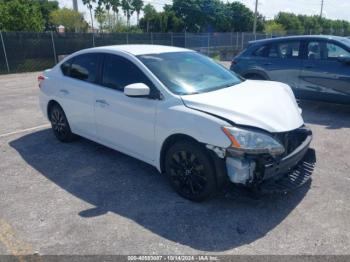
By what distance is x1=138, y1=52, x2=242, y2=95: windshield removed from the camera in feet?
13.3

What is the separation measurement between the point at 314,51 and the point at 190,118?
16.8 ft

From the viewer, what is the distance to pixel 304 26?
322 feet

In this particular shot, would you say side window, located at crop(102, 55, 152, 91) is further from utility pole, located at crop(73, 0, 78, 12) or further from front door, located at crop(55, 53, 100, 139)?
utility pole, located at crop(73, 0, 78, 12)

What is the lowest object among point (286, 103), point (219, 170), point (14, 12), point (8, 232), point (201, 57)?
point (8, 232)

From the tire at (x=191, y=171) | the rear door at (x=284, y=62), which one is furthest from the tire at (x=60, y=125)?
the rear door at (x=284, y=62)

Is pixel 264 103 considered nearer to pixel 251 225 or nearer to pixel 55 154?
pixel 251 225

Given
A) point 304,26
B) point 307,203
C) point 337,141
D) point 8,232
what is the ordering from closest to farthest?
point 8,232 → point 307,203 → point 337,141 → point 304,26

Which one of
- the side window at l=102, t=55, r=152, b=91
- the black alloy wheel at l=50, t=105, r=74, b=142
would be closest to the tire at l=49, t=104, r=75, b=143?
the black alloy wheel at l=50, t=105, r=74, b=142

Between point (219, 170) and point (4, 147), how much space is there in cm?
412

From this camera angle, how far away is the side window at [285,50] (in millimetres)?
7720

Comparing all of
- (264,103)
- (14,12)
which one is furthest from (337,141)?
(14,12)

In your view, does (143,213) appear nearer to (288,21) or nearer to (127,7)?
(127,7)

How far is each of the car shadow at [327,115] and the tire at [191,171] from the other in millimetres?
3995

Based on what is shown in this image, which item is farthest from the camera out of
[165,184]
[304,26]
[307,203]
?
[304,26]
